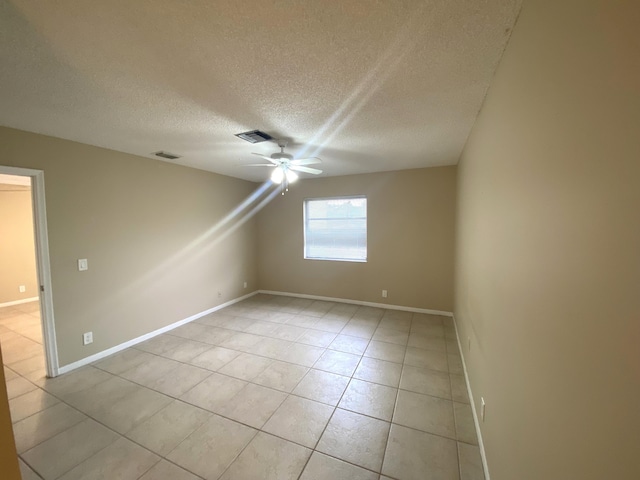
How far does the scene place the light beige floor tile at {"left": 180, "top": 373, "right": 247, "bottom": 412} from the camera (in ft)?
7.13

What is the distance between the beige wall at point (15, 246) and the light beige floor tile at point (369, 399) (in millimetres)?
6520

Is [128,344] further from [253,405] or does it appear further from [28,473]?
[253,405]

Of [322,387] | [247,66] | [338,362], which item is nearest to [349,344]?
[338,362]

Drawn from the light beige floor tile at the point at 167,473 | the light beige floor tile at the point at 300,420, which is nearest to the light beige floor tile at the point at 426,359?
the light beige floor tile at the point at 300,420

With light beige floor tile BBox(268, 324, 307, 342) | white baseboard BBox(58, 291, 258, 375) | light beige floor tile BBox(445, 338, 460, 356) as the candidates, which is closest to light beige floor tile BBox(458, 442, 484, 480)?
light beige floor tile BBox(445, 338, 460, 356)

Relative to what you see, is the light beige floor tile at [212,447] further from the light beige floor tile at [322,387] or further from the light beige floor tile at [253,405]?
the light beige floor tile at [322,387]

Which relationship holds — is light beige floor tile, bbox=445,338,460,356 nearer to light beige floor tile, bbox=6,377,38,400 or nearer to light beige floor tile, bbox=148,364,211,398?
light beige floor tile, bbox=148,364,211,398

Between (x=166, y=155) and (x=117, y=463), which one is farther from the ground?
(x=166, y=155)

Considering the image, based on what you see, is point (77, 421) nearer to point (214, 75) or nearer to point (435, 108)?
point (214, 75)

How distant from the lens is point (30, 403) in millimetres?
2184

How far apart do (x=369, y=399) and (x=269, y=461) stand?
0.95 meters

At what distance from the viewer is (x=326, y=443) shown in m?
1.76

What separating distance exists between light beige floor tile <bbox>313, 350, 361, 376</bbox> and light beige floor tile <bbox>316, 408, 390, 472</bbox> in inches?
23.0

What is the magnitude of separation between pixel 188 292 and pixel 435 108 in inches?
160
